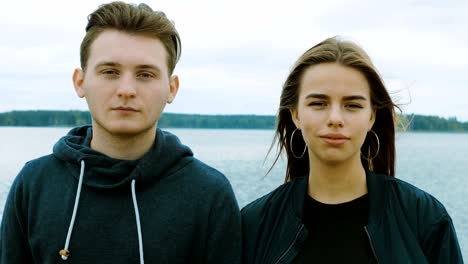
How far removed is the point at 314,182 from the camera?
3.45m

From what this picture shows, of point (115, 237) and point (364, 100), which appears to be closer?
point (115, 237)

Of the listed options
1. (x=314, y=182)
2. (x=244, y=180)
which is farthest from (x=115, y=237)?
(x=244, y=180)

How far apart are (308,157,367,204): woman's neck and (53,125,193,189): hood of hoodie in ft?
2.47

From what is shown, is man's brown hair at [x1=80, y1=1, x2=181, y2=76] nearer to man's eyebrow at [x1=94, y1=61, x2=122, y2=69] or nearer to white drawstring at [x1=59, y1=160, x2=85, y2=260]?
man's eyebrow at [x1=94, y1=61, x2=122, y2=69]

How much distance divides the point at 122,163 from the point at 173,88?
0.50 metres

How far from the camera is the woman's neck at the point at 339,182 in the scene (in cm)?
336

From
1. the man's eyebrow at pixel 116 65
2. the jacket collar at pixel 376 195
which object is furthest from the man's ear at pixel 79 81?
the jacket collar at pixel 376 195

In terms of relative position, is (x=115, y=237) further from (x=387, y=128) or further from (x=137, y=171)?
(x=387, y=128)

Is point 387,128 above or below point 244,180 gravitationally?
above

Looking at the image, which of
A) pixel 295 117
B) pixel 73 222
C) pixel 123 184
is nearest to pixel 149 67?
pixel 123 184

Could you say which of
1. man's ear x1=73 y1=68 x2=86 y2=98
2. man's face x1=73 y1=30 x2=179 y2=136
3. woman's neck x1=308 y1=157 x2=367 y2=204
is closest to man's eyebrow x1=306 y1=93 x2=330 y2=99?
woman's neck x1=308 y1=157 x2=367 y2=204

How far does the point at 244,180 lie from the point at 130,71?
2002cm

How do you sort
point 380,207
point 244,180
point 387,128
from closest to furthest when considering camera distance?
1. point 380,207
2. point 387,128
3. point 244,180

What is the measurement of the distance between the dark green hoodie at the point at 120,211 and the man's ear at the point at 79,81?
0.28 m
